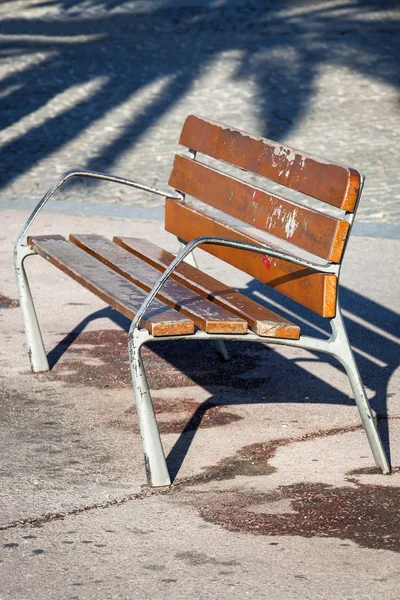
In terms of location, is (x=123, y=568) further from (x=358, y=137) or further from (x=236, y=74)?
(x=236, y=74)

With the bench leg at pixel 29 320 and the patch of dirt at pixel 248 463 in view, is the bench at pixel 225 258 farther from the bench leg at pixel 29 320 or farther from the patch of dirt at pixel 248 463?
the patch of dirt at pixel 248 463

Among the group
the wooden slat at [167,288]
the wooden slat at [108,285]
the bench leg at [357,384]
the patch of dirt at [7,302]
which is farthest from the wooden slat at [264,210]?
the patch of dirt at [7,302]

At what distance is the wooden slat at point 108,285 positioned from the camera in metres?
3.08

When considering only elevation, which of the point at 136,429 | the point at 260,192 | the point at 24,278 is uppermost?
the point at 260,192

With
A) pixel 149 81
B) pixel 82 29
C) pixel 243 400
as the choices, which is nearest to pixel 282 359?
pixel 243 400

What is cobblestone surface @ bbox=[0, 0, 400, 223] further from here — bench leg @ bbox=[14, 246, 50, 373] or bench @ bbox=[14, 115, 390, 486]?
bench leg @ bbox=[14, 246, 50, 373]

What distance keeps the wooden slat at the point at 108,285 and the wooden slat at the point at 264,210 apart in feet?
1.78

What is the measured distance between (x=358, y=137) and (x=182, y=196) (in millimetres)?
5445

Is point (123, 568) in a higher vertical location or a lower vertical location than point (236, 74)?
higher

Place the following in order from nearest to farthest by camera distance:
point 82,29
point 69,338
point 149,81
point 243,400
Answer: point 243,400, point 69,338, point 149,81, point 82,29

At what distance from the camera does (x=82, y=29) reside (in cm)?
1605

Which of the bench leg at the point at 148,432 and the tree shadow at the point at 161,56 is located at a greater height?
the bench leg at the point at 148,432

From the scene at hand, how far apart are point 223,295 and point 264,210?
404 mm

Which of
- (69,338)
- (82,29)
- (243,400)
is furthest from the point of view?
(82,29)
